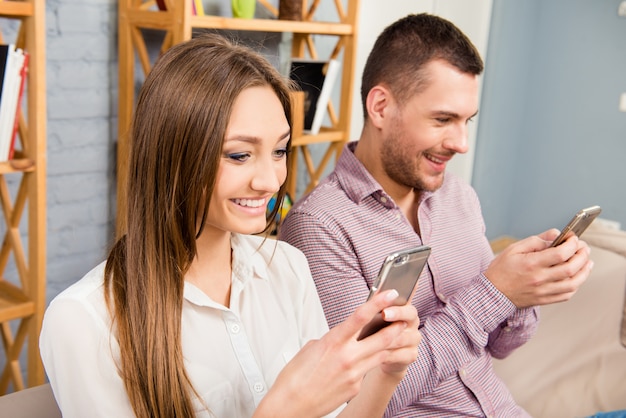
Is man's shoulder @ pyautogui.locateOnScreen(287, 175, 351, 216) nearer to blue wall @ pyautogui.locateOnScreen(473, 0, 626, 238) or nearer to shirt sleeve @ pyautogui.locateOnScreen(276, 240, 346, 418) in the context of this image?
shirt sleeve @ pyautogui.locateOnScreen(276, 240, 346, 418)

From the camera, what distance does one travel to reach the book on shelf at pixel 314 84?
267cm

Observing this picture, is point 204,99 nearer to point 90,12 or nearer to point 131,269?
point 131,269

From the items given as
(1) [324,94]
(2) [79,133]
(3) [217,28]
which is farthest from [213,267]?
(1) [324,94]

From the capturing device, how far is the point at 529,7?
385cm

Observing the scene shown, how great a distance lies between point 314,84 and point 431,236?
1.17 meters

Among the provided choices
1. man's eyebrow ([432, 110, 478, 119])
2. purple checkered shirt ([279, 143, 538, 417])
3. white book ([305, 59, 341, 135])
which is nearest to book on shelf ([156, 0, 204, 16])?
white book ([305, 59, 341, 135])

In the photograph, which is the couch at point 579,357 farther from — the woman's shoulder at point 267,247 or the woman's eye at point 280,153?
the woman's eye at point 280,153

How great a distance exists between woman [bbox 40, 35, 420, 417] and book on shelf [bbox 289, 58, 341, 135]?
1.47m

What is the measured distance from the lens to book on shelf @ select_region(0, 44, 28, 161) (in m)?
1.69

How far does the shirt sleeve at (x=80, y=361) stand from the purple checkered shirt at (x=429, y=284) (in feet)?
1.81

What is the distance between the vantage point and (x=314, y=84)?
2.69 meters

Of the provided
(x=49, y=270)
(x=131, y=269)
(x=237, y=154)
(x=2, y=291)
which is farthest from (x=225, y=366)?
(x=49, y=270)

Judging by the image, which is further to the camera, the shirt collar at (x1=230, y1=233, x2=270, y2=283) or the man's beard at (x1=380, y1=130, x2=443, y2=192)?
the man's beard at (x1=380, y1=130, x2=443, y2=192)

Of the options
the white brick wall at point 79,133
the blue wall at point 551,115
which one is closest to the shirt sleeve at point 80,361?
the white brick wall at point 79,133
